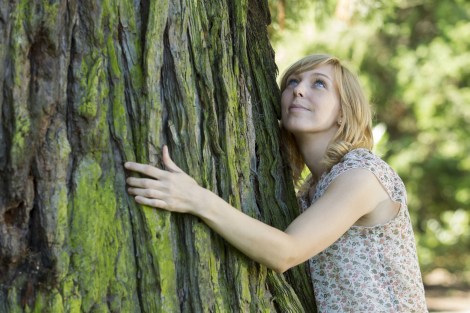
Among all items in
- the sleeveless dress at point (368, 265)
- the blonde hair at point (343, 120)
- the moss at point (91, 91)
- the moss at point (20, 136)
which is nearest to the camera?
the moss at point (20, 136)

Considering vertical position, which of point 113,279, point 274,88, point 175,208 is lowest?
point 113,279

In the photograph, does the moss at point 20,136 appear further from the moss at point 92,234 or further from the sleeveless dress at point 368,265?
the sleeveless dress at point 368,265

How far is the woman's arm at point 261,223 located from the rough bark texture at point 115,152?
1.8 inches

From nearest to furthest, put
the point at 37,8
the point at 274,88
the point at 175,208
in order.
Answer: the point at 37,8
the point at 175,208
the point at 274,88

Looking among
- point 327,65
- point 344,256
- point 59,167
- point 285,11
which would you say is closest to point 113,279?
point 59,167

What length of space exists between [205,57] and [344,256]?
2.96 feet

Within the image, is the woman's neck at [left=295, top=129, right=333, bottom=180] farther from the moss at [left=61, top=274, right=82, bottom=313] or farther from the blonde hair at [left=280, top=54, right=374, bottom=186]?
the moss at [left=61, top=274, right=82, bottom=313]

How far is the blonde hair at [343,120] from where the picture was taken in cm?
329

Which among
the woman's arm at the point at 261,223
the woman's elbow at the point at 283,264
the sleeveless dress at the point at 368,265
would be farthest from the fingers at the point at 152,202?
the sleeveless dress at the point at 368,265

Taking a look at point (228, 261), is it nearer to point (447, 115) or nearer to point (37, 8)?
point (37, 8)

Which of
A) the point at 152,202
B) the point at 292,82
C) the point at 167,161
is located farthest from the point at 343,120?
the point at 152,202

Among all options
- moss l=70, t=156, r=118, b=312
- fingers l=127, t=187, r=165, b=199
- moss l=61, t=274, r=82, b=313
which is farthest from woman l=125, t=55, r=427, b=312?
moss l=61, t=274, r=82, b=313

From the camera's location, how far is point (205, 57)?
2.85 meters

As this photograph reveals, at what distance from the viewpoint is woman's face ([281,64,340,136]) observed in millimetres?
3316
